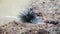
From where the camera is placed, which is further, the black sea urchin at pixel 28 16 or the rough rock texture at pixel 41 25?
the black sea urchin at pixel 28 16

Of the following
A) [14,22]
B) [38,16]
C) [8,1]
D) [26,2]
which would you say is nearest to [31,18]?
[38,16]

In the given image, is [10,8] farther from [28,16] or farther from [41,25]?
[41,25]

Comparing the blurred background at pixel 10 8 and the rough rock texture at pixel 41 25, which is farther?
the blurred background at pixel 10 8

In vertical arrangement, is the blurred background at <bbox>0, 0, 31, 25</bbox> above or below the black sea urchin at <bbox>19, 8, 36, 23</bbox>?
above

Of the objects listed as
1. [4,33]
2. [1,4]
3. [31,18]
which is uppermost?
[1,4]

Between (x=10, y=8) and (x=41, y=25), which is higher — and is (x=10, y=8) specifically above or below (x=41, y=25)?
above

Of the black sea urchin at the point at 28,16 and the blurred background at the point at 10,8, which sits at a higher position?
the blurred background at the point at 10,8

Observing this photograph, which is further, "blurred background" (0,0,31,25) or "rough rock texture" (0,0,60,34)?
"blurred background" (0,0,31,25)

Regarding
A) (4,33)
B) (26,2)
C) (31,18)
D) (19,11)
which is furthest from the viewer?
(26,2)

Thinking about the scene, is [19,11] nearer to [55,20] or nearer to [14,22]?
[14,22]

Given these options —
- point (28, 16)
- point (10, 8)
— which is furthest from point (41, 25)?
point (10, 8)

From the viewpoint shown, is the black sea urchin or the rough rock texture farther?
the black sea urchin
